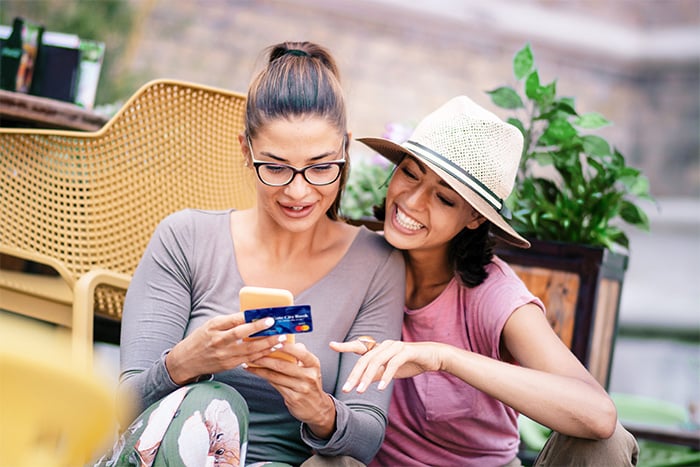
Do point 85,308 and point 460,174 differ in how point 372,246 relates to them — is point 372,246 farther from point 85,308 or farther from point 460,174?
point 85,308

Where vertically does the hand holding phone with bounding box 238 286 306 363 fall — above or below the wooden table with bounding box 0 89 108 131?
below

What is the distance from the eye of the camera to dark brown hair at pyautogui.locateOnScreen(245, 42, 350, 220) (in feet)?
6.58

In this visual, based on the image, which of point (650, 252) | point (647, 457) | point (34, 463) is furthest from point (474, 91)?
point (34, 463)

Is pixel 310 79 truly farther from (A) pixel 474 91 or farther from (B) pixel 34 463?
(A) pixel 474 91

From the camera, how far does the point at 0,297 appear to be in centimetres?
264

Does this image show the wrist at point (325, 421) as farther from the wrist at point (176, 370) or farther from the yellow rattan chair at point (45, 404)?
the yellow rattan chair at point (45, 404)

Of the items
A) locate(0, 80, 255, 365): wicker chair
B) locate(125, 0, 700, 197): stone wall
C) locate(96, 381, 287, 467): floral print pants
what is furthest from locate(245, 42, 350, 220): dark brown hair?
locate(125, 0, 700, 197): stone wall

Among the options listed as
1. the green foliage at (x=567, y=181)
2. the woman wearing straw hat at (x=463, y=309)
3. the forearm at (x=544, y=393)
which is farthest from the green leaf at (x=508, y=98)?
the forearm at (x=544, y=393)

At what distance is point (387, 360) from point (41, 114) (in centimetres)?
156

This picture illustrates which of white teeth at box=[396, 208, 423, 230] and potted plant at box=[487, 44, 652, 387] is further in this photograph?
potted plant at box=[487, 44, 652, 387]

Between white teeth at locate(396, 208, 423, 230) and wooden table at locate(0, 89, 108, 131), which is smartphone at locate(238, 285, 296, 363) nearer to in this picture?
white teeth at locate(396, 208, 423, 230)

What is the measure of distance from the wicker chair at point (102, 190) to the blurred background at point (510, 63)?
342cm

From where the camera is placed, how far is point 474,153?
210cm

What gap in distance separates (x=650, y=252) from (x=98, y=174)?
658 cm
